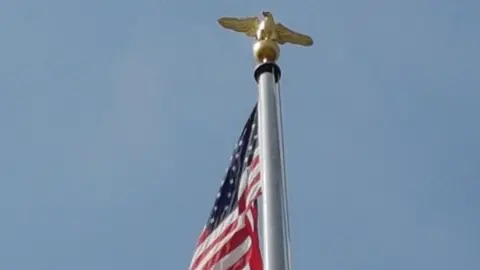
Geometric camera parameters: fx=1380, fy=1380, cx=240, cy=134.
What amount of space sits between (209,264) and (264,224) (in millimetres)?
1018

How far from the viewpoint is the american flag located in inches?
628

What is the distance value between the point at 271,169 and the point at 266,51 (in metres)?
2.39

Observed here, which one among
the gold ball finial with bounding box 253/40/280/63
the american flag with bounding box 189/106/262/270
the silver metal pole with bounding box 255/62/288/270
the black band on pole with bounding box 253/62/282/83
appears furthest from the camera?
the gold ball finial with bounding box 253/40/280/63

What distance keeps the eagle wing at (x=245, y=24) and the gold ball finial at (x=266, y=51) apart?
1.30ft

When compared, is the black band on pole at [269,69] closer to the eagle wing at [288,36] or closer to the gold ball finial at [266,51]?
the gold ball finial at [266,51]

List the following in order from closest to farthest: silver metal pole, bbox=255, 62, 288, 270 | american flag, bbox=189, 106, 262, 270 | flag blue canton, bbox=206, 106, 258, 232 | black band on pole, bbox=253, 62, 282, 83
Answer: silver metal pole, bbox=255, 62, 288, 270, american flag, bbox=189, 106, 262, 270, flag blue canton, bbox=206, 106, 258, 232, black band on pole, bbox=253, 62, 282, 83

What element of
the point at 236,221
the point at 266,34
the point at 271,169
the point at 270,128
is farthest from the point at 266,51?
the point at 236,221

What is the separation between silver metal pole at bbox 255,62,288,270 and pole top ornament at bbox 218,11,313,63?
250 millimetres

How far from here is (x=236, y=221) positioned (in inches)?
641

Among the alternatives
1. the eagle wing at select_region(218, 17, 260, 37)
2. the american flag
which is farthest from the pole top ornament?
the american flag

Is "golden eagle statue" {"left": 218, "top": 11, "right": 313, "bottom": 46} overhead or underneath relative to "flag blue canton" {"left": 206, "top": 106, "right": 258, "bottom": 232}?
overhead

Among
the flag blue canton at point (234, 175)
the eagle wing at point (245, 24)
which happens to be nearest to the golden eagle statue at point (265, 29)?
the eagle wing at point (245, 24)

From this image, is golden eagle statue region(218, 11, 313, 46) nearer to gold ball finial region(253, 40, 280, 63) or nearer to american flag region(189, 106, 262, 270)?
gold ball finial region(253, 40, 280, 63)

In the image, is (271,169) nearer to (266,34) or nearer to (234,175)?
(234,175)
